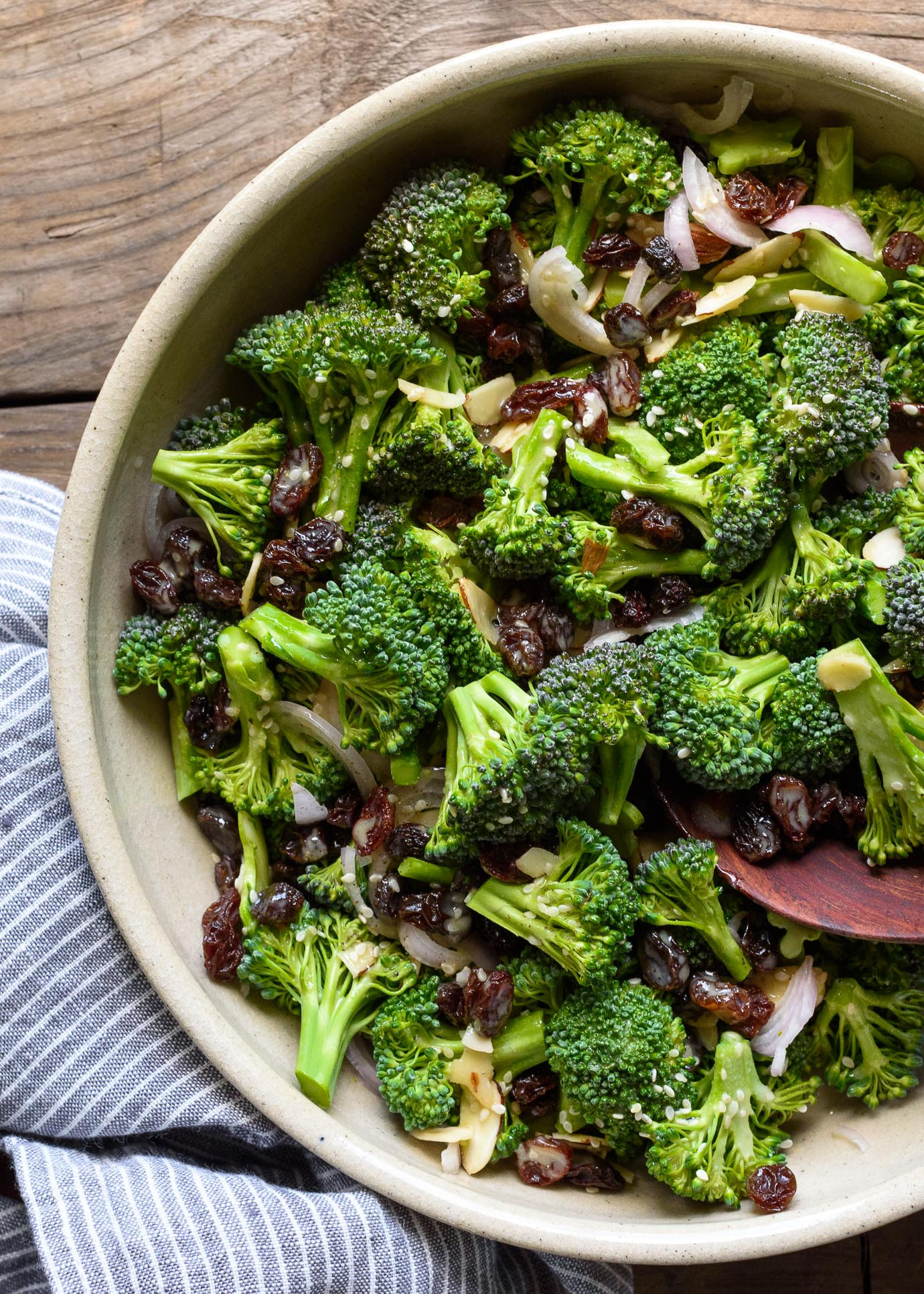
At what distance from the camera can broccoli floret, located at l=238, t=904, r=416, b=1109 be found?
90.7 inches

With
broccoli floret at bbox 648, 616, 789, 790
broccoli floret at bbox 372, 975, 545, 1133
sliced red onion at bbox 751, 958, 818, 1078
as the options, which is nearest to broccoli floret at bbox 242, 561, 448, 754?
broccoli floret at bbox 648, 616, 789, 790

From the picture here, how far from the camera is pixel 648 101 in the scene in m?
2.37

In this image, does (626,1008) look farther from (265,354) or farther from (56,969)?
(265,354)

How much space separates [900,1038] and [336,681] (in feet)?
5.01

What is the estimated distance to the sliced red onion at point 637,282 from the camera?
7.81 feet

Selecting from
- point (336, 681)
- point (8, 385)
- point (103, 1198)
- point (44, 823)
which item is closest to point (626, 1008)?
point (336, 681)

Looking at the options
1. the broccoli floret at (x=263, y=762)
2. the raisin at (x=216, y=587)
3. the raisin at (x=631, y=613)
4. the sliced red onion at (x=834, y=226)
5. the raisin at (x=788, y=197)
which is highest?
the raisin at (x=788, y=197)

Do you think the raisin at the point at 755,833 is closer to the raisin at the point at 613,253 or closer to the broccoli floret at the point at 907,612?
the broccoli floret at the point at 907,612

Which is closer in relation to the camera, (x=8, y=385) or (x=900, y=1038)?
(x=900, y=1038)

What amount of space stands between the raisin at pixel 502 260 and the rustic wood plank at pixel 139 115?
0.68m

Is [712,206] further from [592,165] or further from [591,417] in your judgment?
[591,417]

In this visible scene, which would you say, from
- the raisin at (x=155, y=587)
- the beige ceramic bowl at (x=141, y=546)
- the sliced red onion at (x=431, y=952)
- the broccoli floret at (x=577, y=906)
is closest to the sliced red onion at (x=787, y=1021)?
the beige ceramic bowl at (x=141, y=546)

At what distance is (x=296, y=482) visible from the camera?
2.35 metres

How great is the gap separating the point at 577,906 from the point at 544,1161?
63cm
